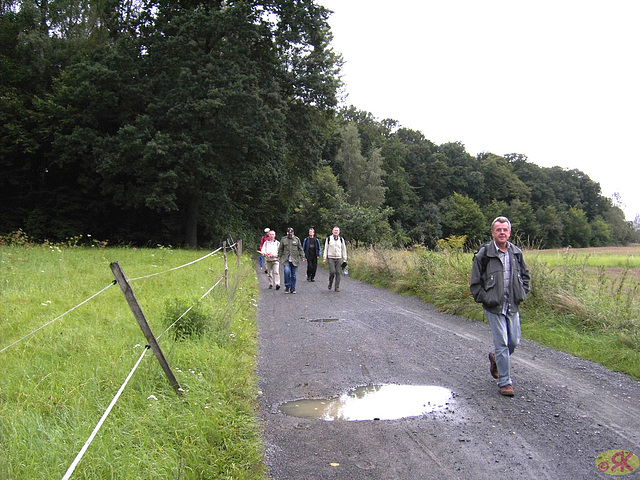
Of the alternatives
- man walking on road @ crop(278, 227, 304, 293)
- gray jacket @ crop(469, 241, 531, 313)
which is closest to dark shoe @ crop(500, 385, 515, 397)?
gray jacket @ crop(469, 241, 531, 313)

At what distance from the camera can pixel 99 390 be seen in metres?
4.53

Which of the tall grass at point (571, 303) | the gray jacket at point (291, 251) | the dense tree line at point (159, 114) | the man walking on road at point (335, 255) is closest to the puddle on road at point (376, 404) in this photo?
the tall grass at point (571, 303)

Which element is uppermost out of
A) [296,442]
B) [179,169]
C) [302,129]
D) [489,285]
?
[302,129]

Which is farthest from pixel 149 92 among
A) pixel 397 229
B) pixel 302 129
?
pixel 397 229

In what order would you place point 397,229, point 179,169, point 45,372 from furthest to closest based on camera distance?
point 397,229
point 179,169
point 45,372

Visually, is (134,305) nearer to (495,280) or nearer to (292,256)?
(495,280)

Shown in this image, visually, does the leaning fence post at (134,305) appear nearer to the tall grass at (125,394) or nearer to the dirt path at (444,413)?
the tall grass at (125,394)

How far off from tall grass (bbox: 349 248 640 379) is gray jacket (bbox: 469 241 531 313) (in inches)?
76.3

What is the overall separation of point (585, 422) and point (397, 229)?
213ft

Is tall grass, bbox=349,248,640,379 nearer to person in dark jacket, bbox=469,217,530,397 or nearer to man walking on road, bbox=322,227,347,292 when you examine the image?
person in dark jacket, bbox=469,217,530,397

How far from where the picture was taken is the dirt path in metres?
3.80

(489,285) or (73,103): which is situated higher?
(73,103)

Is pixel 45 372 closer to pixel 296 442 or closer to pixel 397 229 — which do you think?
pixel 296 442

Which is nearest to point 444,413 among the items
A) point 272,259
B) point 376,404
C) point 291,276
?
point 376,404
